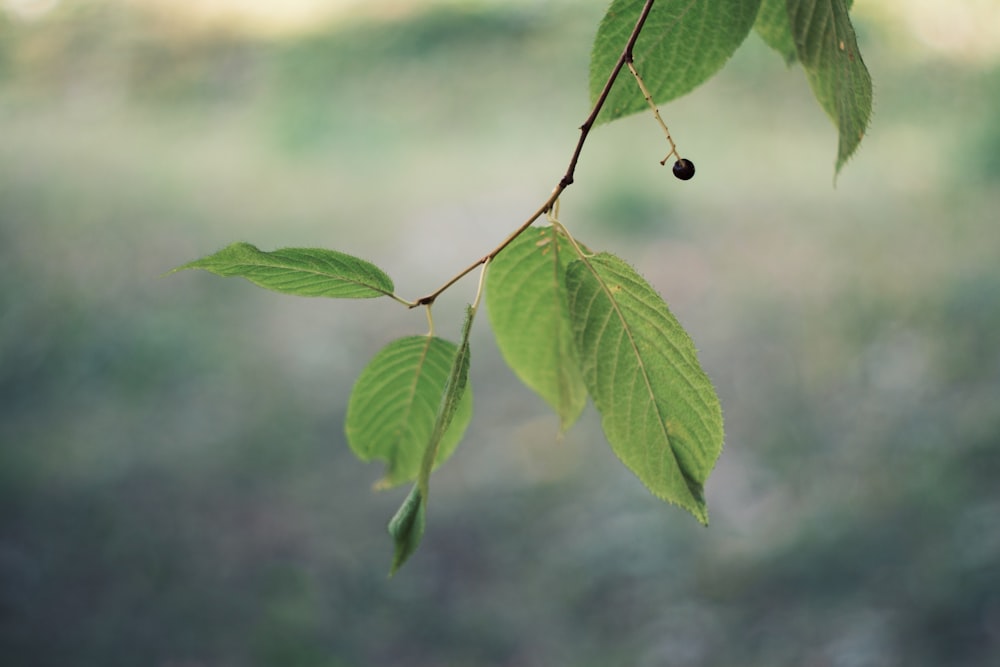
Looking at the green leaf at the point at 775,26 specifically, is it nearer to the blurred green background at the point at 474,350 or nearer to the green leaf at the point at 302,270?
the green leaf at the point at 302,270

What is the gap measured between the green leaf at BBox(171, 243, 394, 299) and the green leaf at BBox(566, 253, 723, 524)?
0.32 ft

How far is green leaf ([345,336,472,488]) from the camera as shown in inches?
18.6

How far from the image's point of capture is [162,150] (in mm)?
2625

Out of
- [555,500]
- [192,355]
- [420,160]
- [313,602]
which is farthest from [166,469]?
[420,160]

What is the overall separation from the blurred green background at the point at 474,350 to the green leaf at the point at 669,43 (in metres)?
1.52

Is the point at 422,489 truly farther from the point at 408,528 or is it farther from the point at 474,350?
the point at 474,350

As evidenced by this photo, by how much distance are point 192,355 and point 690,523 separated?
50.1 inches

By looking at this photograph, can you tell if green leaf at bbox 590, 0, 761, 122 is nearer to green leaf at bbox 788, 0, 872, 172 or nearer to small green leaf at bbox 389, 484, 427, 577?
green leaf at bbox 788, 0, 872, 172

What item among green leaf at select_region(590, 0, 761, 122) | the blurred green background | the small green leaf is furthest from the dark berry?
the blurred green background

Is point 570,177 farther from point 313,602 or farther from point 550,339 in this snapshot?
point 313,602

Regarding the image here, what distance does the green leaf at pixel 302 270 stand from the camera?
0.38 m

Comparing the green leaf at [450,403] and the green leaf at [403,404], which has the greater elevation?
the green leaf at [403,404]

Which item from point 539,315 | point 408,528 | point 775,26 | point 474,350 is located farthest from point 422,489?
point 474,350

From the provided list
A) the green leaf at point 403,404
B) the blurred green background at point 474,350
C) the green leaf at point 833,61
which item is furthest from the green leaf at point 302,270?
the blurred green background at point 474,350
